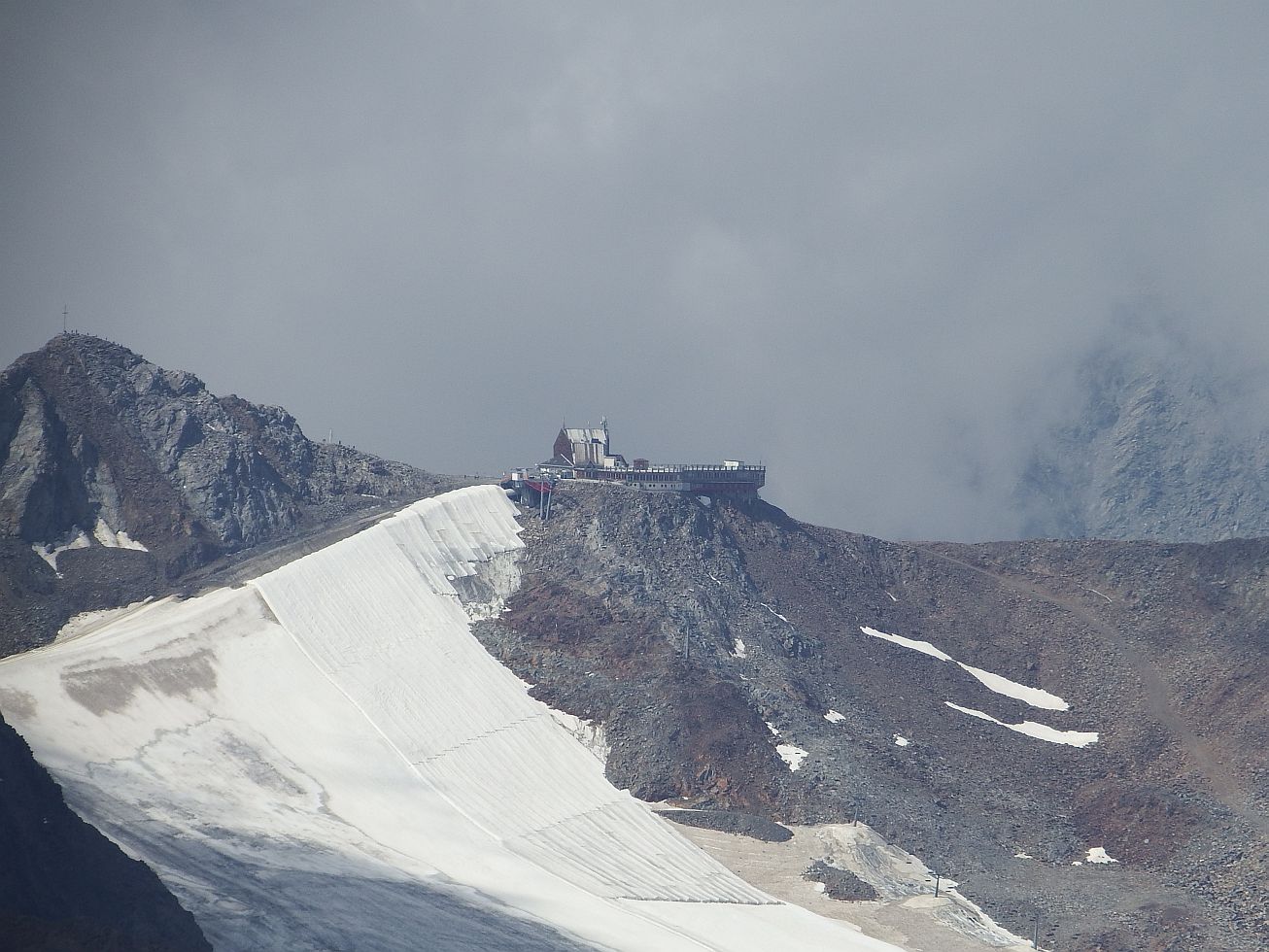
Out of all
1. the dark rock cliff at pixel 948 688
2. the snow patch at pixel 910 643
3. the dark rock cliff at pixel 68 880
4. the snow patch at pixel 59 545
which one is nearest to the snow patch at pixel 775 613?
the dark rock cliff at pixel 948 688

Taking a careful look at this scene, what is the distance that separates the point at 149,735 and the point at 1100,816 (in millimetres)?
60085

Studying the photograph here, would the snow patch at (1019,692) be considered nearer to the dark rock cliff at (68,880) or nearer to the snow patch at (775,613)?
the snow patch at (775,613)

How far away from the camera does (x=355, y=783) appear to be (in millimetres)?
84500

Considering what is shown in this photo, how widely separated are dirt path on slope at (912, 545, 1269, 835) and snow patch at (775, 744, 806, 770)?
1067 inches

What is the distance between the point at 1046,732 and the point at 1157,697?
30.9 feet

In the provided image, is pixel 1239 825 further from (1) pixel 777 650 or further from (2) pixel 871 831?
(1) pixel 777 650

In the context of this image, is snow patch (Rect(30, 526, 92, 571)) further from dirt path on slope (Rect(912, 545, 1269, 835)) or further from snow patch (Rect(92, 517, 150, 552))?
dirt path on slope (Rect(912, 545, 1269, 835))

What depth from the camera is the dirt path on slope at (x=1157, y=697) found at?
94.1 m

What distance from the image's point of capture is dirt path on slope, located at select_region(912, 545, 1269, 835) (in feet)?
309

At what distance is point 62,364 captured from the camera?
118 metres

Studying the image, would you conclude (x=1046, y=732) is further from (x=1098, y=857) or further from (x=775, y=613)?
(x=775, y=613)

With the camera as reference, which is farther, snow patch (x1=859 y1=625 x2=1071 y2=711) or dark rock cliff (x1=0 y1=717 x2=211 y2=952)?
snow patch (x1=859 y1=625 x2=1071 y2=711)

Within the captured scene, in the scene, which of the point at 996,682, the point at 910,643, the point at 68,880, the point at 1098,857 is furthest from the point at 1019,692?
the point at 68,880

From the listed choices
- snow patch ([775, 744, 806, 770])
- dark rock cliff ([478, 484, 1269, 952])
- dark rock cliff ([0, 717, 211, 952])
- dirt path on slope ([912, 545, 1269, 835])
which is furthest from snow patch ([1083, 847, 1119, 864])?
dark rock cliff ([0, 717, 211, 952])
